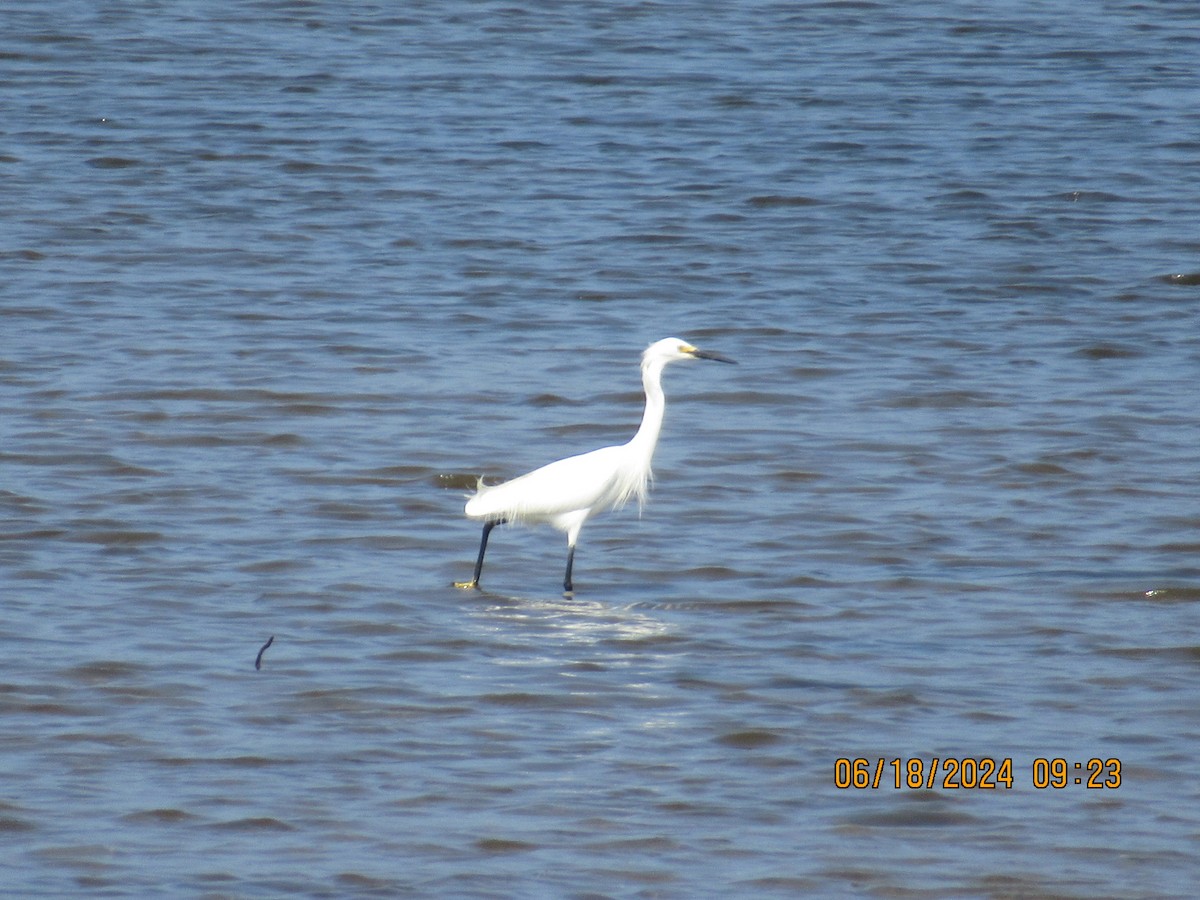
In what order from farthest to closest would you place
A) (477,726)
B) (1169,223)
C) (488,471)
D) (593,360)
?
1. (1169,223)
2. (593,360)
3. (488,471)
4. (477,726)

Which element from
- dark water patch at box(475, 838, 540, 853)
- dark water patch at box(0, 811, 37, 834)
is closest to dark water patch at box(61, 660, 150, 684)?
dark water patch at box(0, 811, 37, 834)

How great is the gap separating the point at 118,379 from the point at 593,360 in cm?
254

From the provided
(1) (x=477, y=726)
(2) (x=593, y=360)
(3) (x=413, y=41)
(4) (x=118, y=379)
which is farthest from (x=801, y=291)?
(3) (x=413, y=41)

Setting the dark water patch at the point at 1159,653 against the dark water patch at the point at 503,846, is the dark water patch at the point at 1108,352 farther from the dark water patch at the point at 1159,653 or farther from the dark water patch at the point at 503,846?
the dark water patch at the point at 503,846

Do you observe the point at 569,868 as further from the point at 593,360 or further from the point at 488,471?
the point at 593,360

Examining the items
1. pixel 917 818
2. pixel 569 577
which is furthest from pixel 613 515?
pixel 917 818

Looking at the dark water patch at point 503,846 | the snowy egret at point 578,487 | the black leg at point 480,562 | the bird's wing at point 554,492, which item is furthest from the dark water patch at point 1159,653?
the dark water patch at point 503,846

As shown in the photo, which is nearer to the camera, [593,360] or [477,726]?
[477,726]

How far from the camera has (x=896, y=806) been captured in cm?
569

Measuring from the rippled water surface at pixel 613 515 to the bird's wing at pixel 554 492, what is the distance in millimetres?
301

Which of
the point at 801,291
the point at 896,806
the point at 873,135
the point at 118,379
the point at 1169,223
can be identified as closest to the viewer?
the point at 896,806

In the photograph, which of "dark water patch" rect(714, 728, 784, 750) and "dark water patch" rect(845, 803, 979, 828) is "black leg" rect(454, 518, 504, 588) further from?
"dark water patch" rect(845, 803, 979, 828)
